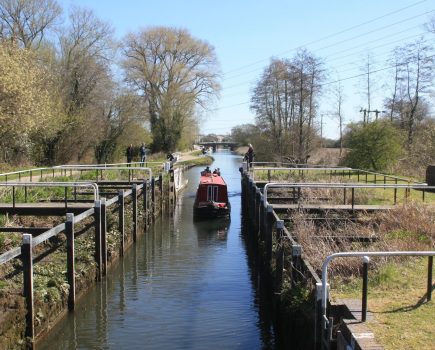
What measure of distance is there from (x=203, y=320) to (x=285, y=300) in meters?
2.08

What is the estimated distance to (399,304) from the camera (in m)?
7.71

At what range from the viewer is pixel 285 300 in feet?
33.2

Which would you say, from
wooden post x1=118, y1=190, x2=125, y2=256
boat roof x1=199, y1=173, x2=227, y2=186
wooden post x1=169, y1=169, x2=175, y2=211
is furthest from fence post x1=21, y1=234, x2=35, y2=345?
wooden post x1=169, y1=169, x2=175, y2=211

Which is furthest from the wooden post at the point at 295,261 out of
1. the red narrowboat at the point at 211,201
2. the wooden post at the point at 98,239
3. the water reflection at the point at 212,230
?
the red narrowboat at the point at 211,201

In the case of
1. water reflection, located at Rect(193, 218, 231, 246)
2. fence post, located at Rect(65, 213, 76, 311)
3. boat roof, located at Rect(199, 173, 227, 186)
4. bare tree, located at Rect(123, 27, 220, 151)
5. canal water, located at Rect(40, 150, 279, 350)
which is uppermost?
bare tree, located at Rect(123, 27, 220, 151)

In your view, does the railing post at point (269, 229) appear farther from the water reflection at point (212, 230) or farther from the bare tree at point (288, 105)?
the bare tree at point (288, 105)

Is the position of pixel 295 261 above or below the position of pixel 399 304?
above

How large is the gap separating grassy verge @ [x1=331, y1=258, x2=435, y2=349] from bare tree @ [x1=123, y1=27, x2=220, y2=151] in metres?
48.6

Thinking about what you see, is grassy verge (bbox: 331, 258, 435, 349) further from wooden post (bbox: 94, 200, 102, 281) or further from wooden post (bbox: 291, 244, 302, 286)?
wooden post (bbox: 94, 200, 102, 281)

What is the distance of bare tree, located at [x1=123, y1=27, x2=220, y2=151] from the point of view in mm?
56438

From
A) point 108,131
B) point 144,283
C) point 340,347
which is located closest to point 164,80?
point 108,131

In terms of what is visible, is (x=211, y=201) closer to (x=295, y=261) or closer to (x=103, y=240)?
(x=103, y=240)

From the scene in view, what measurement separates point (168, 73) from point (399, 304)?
52478 mm

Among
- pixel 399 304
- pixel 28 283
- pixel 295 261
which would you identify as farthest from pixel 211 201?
pixel 399 304
